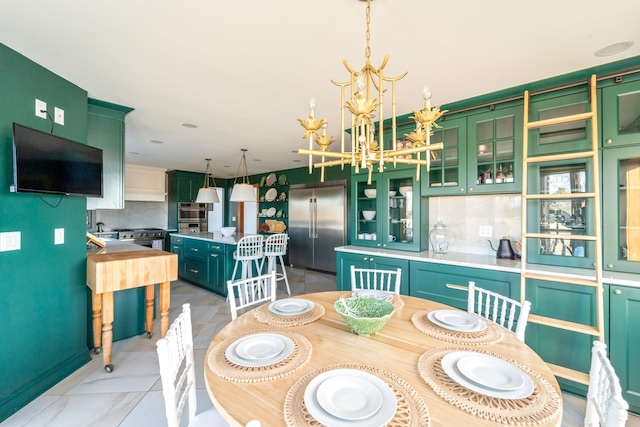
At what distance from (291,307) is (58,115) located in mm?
2337

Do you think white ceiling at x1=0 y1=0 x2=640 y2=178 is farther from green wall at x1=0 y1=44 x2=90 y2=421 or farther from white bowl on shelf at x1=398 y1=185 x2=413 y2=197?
white bowl on shelf at x1=398 y1=185 x2=413 y2=197

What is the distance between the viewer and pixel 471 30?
60.9 inches

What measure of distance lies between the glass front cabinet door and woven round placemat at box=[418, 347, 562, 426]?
1.63 metres

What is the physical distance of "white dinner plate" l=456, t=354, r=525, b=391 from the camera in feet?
2.92

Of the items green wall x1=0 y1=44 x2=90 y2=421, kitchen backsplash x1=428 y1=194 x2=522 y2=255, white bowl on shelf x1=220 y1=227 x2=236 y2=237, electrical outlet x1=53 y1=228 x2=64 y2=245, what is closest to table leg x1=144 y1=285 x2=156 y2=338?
green wall x1=0 y1=44 x2=90 y2=421

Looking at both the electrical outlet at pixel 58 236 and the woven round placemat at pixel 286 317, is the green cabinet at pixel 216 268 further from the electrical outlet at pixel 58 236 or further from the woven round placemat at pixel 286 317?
the woven round placemat at pixel 286 317

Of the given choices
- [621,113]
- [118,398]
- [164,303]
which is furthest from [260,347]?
[621,113]

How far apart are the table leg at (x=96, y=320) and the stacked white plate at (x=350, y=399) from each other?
2.40 meters

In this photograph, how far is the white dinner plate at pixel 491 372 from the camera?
89 centimetres

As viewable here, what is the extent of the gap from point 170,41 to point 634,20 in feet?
8.59

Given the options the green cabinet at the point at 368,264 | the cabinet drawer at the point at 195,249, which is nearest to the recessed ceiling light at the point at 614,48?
the green cabinet at the point at 368,264

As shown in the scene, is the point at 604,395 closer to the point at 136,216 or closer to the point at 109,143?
the point at 109,143

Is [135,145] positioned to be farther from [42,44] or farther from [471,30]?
[471,30]

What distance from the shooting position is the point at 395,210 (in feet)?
10.2
